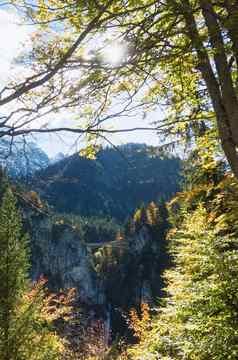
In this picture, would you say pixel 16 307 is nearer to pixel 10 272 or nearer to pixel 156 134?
pixel 10 272

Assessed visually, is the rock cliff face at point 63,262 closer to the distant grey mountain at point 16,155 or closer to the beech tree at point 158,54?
the beech tree at point 158,54

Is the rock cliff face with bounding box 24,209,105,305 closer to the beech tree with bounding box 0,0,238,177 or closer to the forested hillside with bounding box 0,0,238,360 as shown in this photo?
the forested hillside with bounding box 0,0,238,360

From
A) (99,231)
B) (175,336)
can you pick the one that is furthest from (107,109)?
(99,231)

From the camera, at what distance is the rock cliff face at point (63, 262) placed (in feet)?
283

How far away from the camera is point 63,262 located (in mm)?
90312

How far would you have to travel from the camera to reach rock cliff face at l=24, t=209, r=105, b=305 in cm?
8625

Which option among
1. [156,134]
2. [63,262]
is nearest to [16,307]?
[156,134]

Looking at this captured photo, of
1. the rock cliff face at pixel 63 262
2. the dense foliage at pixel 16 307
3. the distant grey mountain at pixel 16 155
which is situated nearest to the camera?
the distant grey mountain at pixel 16 155

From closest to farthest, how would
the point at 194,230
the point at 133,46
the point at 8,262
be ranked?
the point at 133,46
the point at 194,230
the point at 8,262

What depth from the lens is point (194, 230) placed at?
11406 mm

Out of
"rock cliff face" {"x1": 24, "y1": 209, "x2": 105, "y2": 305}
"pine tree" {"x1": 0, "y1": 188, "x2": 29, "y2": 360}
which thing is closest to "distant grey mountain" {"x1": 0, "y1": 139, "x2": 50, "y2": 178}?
"pine tree" {"x1": 0, "y1": 188, "x2": 29, "y2": 360}

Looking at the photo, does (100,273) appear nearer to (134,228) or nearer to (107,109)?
(134,228)

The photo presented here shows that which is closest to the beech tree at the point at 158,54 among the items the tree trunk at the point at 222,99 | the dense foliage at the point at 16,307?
the tree trunk at the point at 222,99

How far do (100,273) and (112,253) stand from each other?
7.33 metres
